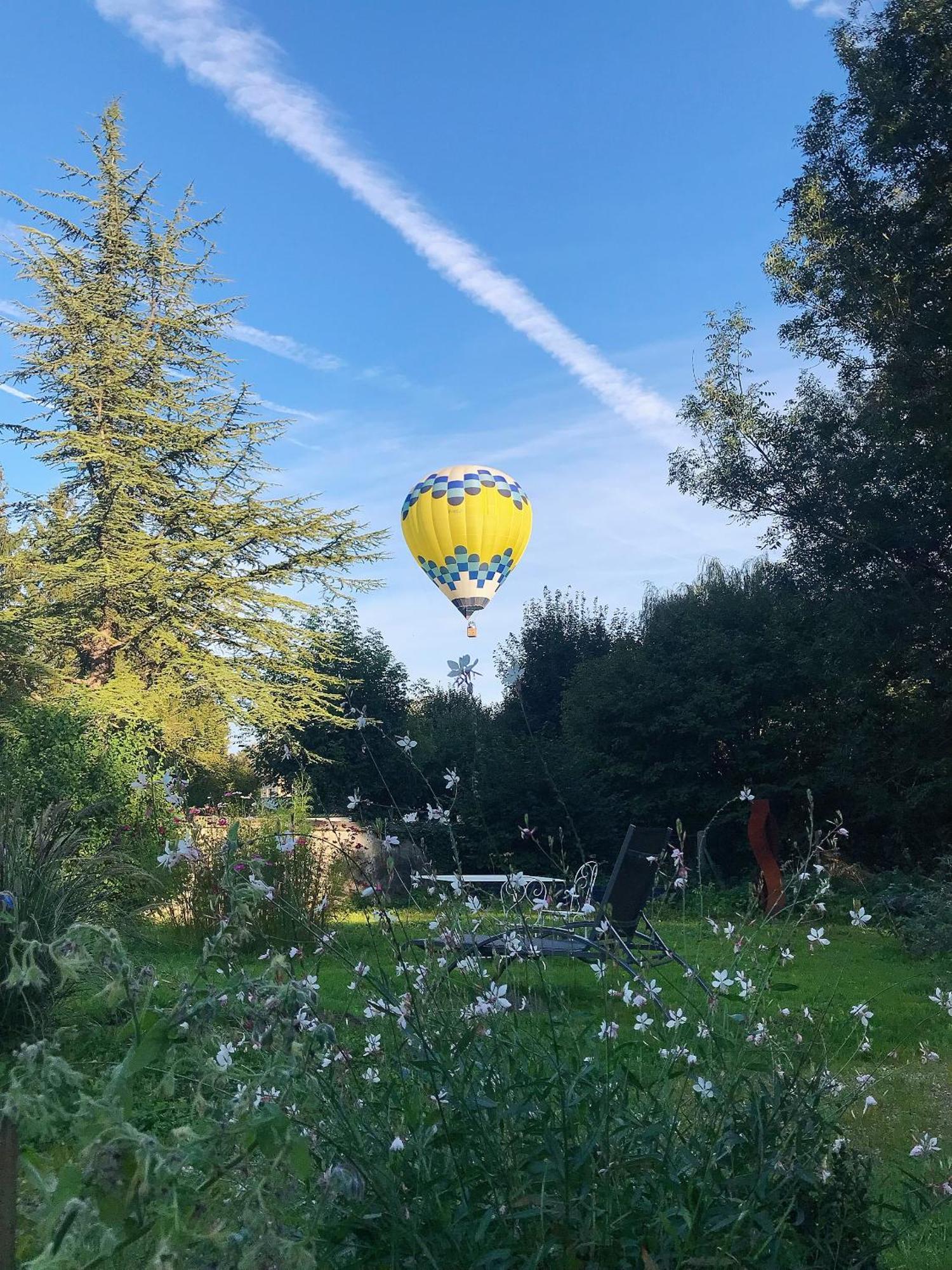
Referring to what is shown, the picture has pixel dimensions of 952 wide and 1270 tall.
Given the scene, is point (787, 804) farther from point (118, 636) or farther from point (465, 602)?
point (118, 636)

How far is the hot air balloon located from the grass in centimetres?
974

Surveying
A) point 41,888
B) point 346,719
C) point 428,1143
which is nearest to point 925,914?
point 41,888

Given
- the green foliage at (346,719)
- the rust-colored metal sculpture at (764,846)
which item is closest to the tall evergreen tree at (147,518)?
the green foliage at (346,719)

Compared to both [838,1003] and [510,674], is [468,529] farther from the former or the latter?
[510,674]

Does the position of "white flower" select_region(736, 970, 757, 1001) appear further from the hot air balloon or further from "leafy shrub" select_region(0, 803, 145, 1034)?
the hot air balloon

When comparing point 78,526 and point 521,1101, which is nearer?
point 521,1101

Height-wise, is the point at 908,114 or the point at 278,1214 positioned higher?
the point at 908,114

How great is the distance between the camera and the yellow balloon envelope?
60.0 feet

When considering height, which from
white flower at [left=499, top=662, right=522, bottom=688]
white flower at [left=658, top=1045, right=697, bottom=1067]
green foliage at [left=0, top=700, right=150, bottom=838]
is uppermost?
green foliage at [left=0, top=700, right=150, bottom=838]

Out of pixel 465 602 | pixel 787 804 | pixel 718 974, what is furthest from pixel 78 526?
pixel 718 974

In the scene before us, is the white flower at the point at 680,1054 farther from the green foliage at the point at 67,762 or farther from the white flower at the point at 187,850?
the green foliage at the point at 67,762

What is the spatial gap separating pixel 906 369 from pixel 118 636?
1598cm

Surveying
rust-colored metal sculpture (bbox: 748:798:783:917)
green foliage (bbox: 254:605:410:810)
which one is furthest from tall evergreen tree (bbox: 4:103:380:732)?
rust-colored metal sculpture (bbox: 748:798:783:917)

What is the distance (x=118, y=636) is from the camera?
71.7 ft
